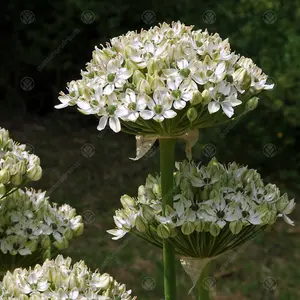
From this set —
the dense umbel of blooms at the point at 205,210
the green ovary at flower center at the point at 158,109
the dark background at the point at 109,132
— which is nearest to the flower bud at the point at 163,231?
the dense umbel of blooms at the point at 205,210

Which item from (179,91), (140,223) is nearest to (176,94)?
(179,91)

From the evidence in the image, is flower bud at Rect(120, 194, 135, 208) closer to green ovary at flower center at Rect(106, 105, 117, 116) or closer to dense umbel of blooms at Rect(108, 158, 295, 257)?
dense umbel of blooms at Rect(108, 158, 295, 257)

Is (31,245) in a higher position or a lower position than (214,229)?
lower

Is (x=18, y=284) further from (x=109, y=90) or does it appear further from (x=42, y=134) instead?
(x=42, y=134)

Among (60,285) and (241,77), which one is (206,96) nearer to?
(241,77)

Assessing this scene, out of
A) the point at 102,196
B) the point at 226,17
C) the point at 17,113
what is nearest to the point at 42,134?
the point at 17,113

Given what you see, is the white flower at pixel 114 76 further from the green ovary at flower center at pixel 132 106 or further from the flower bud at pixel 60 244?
the flower bud at pixel 60 244
